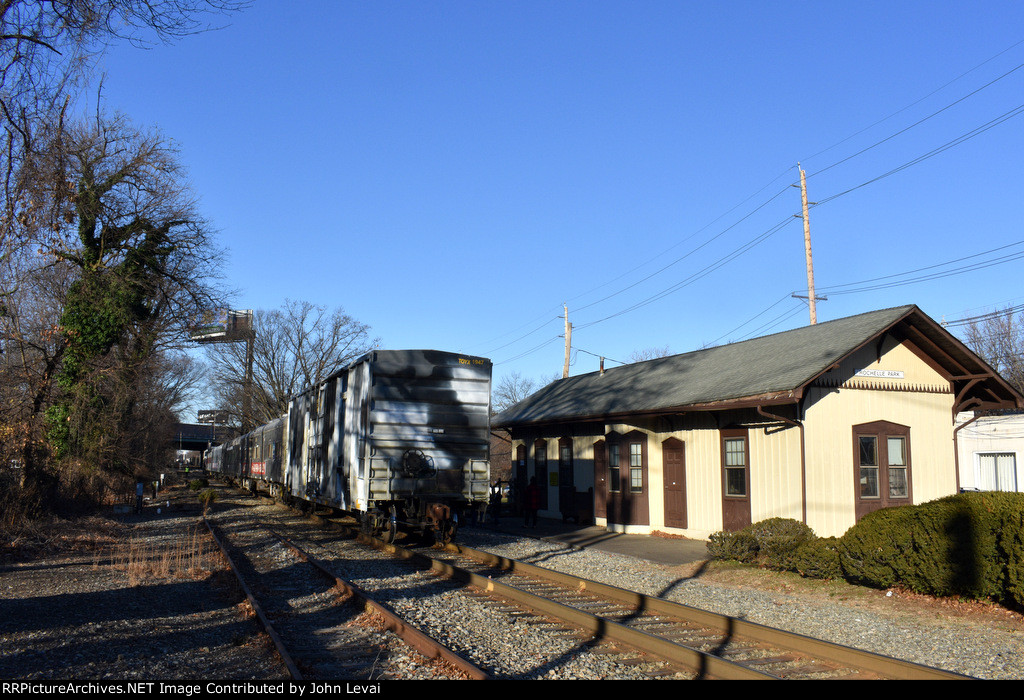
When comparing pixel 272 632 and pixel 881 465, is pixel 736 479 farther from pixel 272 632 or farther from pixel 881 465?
pixel 272 632

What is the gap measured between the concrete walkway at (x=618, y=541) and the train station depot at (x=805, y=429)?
68 centimetres

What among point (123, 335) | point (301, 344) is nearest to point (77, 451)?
point (123, 335)

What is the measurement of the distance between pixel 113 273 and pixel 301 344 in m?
39.2

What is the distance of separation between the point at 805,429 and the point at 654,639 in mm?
9702

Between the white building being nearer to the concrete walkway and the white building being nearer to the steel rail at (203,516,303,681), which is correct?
the concrete walkway

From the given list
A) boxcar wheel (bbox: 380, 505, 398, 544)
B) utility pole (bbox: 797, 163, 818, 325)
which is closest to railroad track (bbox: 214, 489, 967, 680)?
boxcar wheel (bbox: 380, 505, 398, 544)

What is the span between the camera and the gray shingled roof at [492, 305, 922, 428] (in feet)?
52.0

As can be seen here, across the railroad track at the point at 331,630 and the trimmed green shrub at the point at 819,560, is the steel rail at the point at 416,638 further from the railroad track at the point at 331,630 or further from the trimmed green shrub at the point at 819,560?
the trimmed green shrub at the point at 819,560

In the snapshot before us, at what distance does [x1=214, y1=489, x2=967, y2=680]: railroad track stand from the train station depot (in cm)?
666

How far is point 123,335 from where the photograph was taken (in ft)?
87.0

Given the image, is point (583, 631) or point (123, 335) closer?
point (583, 631)

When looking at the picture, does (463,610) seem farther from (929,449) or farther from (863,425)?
(929,449)

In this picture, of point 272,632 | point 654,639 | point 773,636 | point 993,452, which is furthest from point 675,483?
point 993,452
